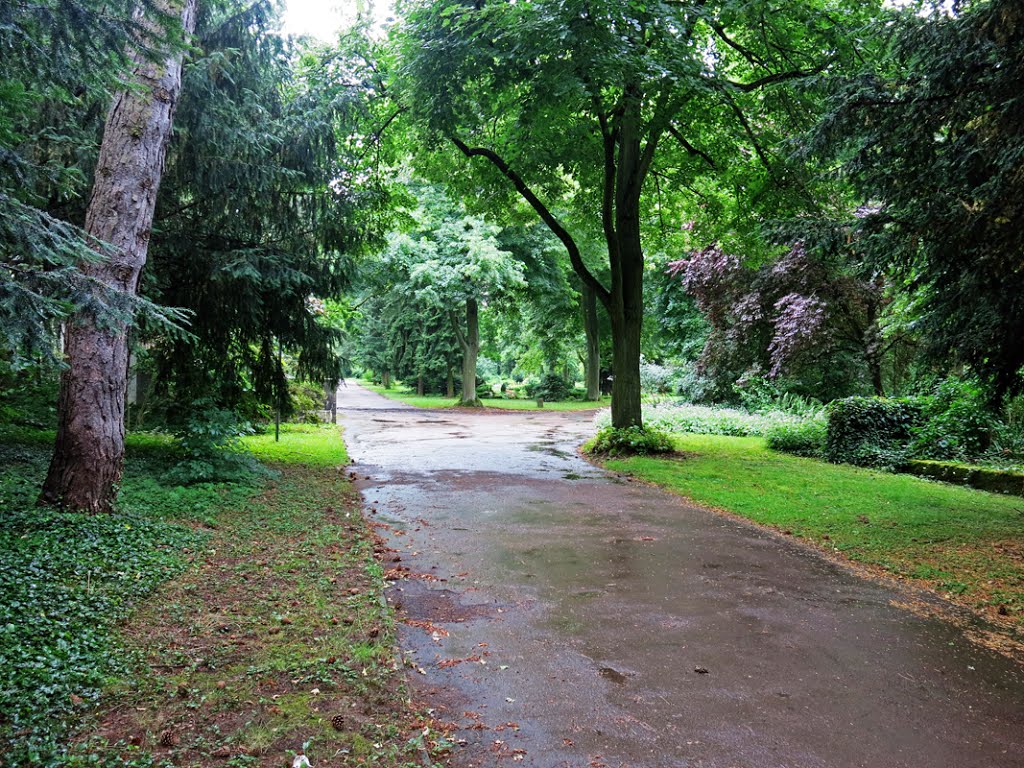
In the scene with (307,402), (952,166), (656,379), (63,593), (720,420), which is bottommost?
(63,593)

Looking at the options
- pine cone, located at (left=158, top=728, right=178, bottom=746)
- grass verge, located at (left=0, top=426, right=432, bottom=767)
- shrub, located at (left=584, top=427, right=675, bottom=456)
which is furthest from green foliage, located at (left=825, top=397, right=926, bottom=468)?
pine cone, located at (left=158, top=728, right=178, bottom=746)

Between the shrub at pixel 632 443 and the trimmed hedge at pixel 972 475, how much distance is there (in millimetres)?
4379

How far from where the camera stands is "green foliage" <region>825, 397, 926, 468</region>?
40.8 feet

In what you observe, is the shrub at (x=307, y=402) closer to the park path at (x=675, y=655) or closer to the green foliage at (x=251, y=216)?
the green foliage at (x=251, y=216)

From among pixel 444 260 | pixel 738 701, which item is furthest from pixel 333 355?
pixel 444 260

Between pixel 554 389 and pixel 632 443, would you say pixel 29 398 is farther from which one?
pixel 554 389

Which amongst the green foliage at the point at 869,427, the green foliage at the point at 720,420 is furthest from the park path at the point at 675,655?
the green foliage at the point at 720,420

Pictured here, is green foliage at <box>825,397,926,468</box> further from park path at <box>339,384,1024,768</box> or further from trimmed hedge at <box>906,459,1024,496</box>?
park path at <box>339,384,1024,768</box>

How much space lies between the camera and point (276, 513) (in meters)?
7.27

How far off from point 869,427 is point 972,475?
271 cm

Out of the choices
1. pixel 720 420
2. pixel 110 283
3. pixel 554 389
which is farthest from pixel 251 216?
pixel 554 389

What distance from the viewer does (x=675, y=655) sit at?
397 cm

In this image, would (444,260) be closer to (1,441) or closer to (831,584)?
(1,441)

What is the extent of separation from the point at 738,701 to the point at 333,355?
894 centimetres
